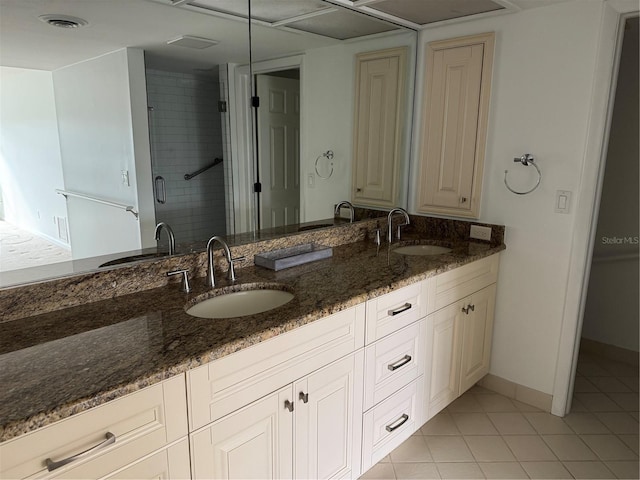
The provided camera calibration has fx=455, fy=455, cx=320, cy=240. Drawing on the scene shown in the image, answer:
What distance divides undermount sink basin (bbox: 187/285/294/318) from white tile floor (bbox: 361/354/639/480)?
36.9 inches

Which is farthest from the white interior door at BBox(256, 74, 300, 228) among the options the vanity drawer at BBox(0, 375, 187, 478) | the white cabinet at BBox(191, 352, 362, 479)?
the vanity drawer at BBox(0, 375, 187, 478)

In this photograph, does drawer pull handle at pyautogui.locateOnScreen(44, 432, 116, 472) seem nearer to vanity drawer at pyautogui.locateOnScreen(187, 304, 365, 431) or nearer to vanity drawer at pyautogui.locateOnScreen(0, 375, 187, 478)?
vanity drawer at pyautogui.locateOnScreen(0, 375, 187, 478)

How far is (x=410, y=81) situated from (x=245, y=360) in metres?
2.10

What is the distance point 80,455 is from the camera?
101cm

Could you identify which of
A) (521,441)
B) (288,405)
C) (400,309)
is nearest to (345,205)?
(400,309)

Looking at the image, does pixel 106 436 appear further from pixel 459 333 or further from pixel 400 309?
pixel 459 333

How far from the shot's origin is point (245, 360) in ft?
4.34

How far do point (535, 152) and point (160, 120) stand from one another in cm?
187

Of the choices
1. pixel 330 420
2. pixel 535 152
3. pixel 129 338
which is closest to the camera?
pixel 129 338

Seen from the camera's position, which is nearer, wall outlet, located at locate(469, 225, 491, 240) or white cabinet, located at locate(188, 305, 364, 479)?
white cabinet, located at locate(188, 305, 364, 479)

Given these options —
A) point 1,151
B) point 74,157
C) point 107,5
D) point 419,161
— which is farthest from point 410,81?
point 1,151

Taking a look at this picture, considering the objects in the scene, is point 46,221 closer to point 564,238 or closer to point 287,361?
point 287,361

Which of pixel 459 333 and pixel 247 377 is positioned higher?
pixel 247 377

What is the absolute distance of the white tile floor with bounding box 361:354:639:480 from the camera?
2.09m
